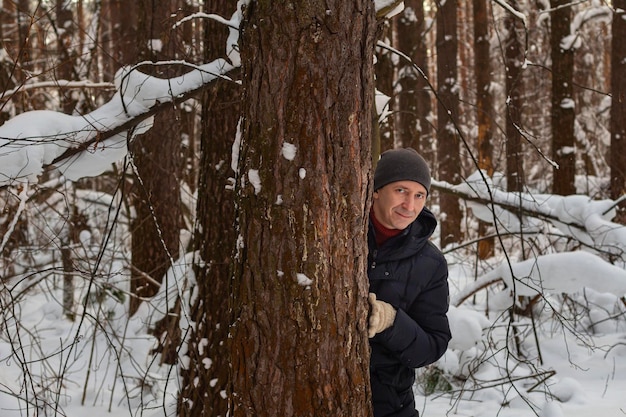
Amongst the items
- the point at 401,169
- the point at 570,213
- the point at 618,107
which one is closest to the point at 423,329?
the point at 401,169

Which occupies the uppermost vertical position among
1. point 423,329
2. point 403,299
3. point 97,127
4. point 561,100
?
point 561,100

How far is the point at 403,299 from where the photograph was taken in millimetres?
2641

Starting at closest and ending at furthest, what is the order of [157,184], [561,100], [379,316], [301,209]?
[301,209]
[379,316]
[157,184]
[561,100]

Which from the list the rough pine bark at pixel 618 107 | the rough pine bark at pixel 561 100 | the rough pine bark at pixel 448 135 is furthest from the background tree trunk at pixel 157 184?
the rough pine bark at pixel 448 135

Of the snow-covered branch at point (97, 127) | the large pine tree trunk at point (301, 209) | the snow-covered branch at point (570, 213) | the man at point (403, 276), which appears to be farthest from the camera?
the snow-covered branch at point (570, 213)

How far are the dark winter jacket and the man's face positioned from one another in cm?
6

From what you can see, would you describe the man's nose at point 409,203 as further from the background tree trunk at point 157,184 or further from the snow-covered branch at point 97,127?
the background tree trunk at point 157,184

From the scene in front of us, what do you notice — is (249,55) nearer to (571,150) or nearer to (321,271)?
(321,271)

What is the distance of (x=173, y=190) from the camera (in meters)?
6.54

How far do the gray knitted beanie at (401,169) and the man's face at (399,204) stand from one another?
2 centimetres

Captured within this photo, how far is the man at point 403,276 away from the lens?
2.62m

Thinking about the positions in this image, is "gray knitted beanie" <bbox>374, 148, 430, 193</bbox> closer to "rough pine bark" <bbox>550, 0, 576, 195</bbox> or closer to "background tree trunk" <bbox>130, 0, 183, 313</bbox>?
"background tree trunk" <bbox>130, 0, 183, 313</bbox>

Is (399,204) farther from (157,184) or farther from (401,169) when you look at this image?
(157,184)

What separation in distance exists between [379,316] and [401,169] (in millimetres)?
626
